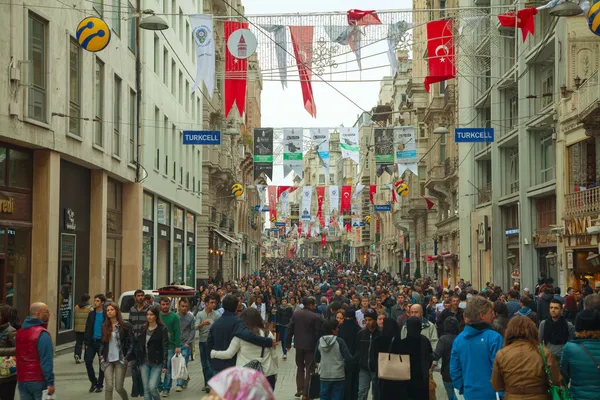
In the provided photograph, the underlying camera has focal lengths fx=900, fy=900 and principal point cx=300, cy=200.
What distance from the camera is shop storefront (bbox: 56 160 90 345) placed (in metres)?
22.3

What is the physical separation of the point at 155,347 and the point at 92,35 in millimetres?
9124

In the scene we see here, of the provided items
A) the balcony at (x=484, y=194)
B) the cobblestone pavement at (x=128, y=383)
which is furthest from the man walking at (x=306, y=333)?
the balcony at (x=484, y=194)

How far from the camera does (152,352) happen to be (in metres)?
12.4

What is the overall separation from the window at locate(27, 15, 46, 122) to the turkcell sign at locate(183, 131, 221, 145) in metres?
6.29

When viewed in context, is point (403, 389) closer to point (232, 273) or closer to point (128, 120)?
point (128, 120)

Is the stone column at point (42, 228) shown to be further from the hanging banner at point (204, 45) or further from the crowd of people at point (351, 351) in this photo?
the hanging banner at point (204, 45)

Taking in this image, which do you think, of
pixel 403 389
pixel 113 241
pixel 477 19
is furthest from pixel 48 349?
pixel 113 241

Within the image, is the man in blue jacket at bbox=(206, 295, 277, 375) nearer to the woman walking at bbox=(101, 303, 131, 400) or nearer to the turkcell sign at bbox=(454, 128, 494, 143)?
the woman walking at bbox=(101, 303, 131, 400)

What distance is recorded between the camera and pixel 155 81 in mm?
33625

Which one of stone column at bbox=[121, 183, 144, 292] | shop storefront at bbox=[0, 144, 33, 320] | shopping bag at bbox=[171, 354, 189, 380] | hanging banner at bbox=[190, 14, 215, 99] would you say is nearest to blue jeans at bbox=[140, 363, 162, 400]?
shopping bag at bbox=[171, 354, 189, 380]

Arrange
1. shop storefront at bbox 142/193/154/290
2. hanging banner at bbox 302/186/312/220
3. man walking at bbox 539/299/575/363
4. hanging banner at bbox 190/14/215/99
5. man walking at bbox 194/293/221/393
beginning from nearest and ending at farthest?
man walking at bbox 539/299/575/363 → man walking at bbox 194/293/221/393 → hanging banner at bbox 190/14/215/99 → shop storefront at bbox 142/193/154/290 → hanging banner at bbox 302/186/312/220

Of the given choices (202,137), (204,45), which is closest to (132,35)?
(202,137)

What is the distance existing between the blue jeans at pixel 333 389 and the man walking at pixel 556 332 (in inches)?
106

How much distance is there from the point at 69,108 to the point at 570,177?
50.4 ft
